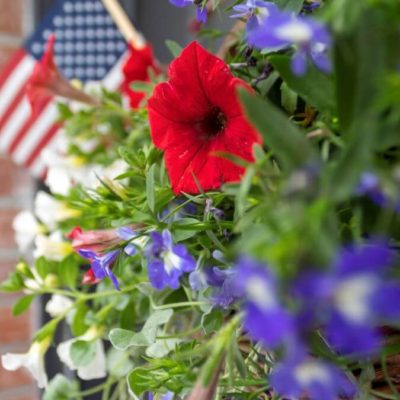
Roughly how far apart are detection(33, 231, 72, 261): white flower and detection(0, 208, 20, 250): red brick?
49 centimetres

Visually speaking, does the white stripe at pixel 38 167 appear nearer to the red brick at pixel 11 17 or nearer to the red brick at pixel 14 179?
the red brick at pixel 14 179

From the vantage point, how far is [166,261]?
334 mm

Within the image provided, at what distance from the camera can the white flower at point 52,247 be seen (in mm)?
567

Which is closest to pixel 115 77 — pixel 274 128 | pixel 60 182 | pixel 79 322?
pixel 60 182

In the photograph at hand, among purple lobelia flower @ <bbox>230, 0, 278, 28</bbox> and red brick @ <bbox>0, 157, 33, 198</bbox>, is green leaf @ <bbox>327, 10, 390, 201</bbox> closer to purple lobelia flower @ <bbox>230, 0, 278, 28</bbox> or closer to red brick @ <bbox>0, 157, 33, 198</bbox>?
purple lobelia flower @ <bbox>230, 0, 278, 28</bbox>

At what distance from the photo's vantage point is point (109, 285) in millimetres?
532

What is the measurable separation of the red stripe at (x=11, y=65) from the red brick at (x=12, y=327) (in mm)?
368

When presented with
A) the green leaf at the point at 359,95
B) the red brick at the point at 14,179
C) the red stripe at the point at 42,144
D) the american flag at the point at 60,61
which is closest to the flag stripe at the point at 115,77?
the american flag at the point at 60,61

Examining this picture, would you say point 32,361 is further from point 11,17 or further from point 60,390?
point 11,17

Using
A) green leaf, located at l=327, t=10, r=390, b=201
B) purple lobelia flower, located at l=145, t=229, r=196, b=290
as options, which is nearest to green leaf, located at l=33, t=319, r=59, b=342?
purple lobelia flower, located at l=145, t=229, r=196, b=290

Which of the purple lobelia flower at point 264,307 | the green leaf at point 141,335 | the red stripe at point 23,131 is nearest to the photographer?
the purple lobelia flower at point 264,307

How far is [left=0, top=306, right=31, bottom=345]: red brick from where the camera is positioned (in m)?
1.04

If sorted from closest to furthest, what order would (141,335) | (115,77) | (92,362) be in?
(141,335), (92,362), (115,77)

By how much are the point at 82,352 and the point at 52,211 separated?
153 mm
